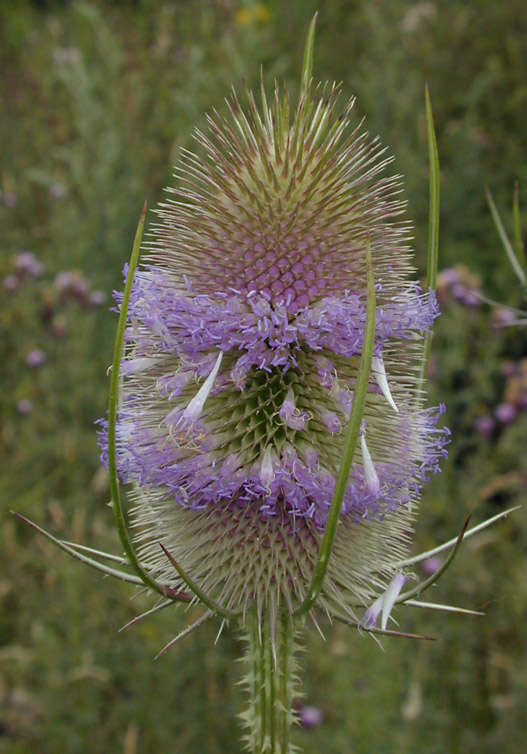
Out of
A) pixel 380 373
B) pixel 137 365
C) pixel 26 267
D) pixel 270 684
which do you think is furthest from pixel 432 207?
pixel 26 267

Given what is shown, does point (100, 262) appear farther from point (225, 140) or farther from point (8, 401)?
point (225, 140)

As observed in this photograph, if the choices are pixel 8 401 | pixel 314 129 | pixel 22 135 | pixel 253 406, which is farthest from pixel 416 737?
pixel 22 135

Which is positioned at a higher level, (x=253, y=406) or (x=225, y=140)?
(x=225, y=140)

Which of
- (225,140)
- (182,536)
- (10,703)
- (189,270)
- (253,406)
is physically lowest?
(10,703)

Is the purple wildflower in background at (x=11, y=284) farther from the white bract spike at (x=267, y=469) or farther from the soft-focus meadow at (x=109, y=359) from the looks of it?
the white bract spike at (x=267, y=469)

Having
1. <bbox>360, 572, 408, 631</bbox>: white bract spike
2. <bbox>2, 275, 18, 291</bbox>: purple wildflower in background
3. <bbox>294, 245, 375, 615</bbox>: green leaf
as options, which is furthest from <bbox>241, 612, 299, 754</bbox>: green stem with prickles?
<bbox>2, 275, 18, 291</bbox>: purple wildflower in background

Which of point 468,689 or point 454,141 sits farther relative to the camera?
point 454,141

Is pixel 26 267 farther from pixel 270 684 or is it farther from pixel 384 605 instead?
pixel 384 605
